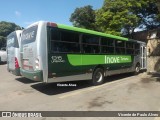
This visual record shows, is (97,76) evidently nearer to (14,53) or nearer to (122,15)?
(14,53)

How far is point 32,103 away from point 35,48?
7.13 ft

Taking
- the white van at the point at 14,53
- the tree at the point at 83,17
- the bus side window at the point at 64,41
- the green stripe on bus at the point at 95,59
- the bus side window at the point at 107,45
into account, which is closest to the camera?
the bus side window at the point at 64,41

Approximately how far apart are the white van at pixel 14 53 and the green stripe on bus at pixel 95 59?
2949 mm

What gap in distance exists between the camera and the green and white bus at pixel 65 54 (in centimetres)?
866

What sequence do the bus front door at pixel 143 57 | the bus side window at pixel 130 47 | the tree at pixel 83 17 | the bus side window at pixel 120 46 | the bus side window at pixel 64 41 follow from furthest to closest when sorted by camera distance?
the tree at pixel 83 17 < the bus front door at pixel 143 57 < the bus side window at pixel 130 47 < the bus side window at pixel 120 46 < the bus side window at pixel 64 41

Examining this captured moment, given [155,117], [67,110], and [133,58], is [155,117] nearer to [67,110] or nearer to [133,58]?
[67,110]

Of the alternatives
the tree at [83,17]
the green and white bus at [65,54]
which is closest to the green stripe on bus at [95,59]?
the green and white bus at [65,54]

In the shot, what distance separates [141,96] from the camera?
30.0 feet

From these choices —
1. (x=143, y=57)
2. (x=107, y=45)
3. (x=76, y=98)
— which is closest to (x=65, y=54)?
(x=76, y=98)

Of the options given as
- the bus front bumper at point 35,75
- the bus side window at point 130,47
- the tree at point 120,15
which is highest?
the tree at point 120,15

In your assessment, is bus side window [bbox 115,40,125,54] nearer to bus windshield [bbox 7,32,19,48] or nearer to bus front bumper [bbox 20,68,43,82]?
bus windshield [bbox 7,32,19,48]

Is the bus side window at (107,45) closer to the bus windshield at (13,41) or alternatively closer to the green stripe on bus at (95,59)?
the green stripe on bus at (95,59)

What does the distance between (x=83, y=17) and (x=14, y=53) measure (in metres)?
22.3

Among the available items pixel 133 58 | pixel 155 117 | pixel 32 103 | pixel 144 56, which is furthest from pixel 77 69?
pixel 144 56
